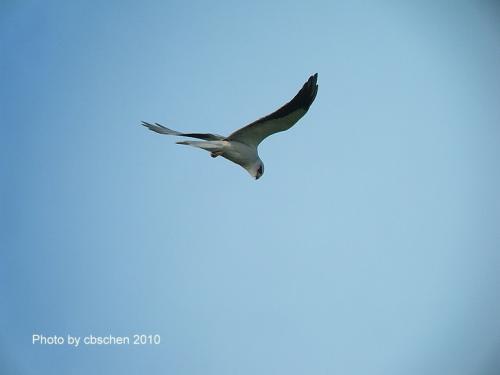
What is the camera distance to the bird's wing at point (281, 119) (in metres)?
9.30

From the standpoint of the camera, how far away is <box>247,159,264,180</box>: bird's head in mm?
10391

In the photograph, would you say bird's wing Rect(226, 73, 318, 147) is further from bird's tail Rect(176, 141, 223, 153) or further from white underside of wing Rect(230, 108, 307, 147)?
bird's tail Rect(176, 141, 223, 153)

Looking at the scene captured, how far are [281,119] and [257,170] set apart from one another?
1.13m

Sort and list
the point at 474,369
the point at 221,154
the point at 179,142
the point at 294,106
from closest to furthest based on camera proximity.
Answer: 1. the point at 179,142
2. the point at 294,106
3. the point at 221,154
4. the point at 474,369

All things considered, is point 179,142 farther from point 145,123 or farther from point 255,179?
point 255,179

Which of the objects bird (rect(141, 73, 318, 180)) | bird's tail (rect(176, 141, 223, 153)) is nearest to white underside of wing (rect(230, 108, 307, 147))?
bird (rect(141, 73, 318, 180))

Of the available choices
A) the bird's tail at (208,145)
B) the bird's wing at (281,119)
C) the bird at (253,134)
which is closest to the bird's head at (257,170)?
the bird at (253,134)

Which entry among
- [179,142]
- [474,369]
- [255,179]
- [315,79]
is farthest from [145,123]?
[474,369]

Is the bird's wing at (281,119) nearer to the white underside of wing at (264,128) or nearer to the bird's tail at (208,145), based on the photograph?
the white underside of wing at (264,128)

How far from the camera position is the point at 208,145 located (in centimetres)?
941

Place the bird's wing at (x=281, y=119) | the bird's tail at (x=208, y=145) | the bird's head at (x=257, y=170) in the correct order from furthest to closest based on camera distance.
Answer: the bird's head at (x=257, y=170) → the bird's wing at (x=281, y=119) → the bird's tail at (x=208, y=145)

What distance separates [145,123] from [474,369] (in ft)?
99.0

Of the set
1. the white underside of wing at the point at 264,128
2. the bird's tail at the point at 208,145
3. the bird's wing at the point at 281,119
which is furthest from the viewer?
the white underside of wing at the point at 264,128

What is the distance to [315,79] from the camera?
926 cm
